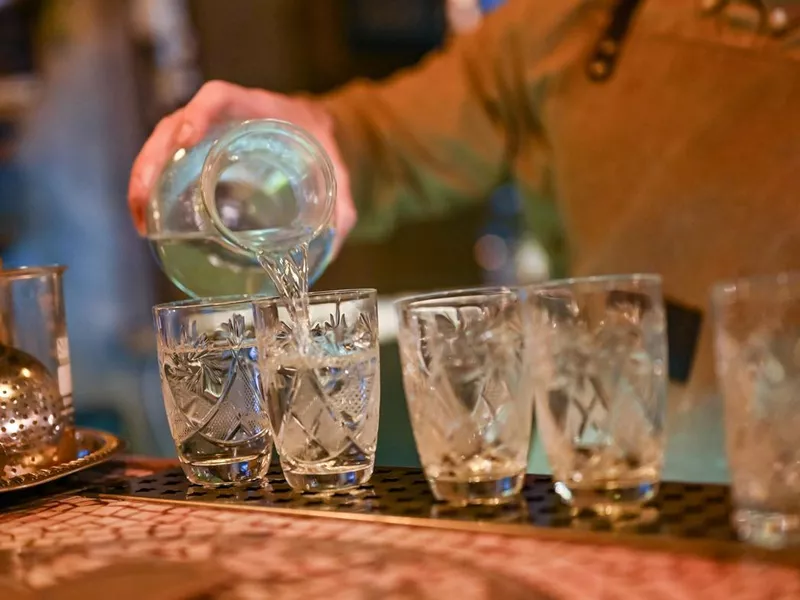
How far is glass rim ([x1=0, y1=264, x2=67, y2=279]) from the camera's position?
2.25ft

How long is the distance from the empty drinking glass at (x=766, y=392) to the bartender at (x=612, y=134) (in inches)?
15.8

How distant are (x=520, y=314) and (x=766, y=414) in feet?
0.46

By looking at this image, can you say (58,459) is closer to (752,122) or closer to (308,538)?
(308,538)

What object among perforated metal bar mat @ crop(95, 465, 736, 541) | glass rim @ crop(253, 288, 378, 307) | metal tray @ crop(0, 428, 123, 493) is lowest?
perforated metal bar mat @ crop(95, 465, 736, 541)

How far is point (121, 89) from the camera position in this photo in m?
2.47

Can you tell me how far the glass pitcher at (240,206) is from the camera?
2.08ft

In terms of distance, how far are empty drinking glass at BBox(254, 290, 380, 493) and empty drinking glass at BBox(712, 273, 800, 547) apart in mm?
228

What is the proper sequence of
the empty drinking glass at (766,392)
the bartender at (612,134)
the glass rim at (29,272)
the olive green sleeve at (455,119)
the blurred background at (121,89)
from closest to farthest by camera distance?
the empty drinking glass at (766,392)
the glass rim at (29,272)
the bartender at (612,134)
the olive green sleeve at (455,119)
the blurred background at (121,89)

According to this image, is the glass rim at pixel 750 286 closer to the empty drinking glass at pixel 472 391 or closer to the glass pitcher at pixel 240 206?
the empty drinking glass at pixel 472 391

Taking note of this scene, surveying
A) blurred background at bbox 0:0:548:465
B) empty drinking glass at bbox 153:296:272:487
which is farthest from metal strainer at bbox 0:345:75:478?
blurred background at bbox 0:0:548:465

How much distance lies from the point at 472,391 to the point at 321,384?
0.11 meters

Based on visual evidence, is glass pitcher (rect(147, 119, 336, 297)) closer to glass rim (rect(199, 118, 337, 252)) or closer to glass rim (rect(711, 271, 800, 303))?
glass rim (rect(199, 118, 337, 252))

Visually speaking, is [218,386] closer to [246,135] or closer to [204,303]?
[204,303]

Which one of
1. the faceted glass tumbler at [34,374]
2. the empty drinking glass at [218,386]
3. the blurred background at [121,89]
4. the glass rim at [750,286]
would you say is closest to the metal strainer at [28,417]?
the faceted glass tumbler at [34,374]
